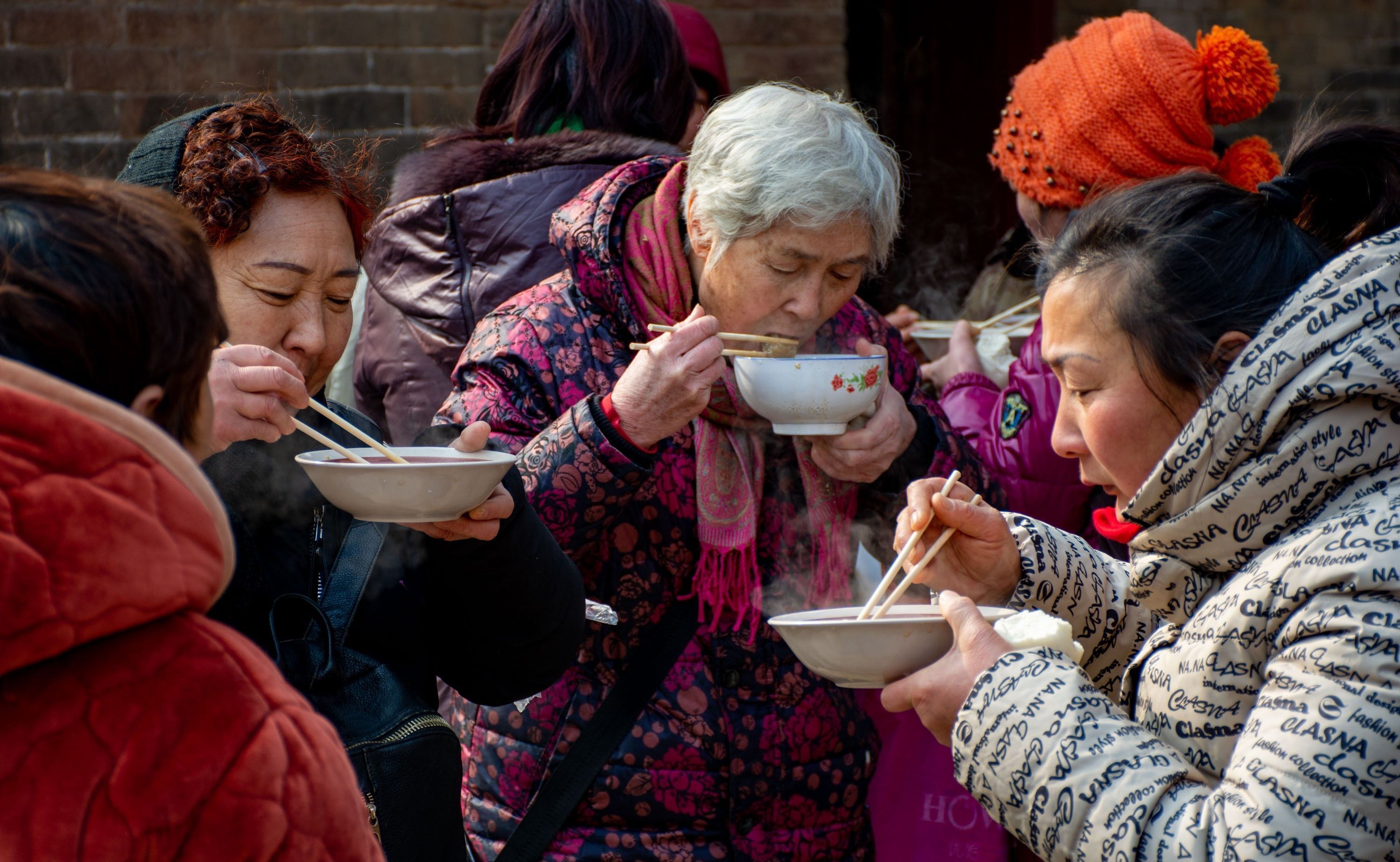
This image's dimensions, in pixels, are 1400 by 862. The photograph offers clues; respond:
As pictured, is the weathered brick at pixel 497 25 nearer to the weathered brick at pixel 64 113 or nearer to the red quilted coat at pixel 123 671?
the weathered brick at pixel 64 113

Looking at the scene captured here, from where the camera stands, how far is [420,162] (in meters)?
2.67

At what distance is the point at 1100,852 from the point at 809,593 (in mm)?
1011

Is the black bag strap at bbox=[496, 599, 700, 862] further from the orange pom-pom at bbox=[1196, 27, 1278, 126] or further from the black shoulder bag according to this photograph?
the orange pom-pom at bbox=[1196, 27, 1278, 126]

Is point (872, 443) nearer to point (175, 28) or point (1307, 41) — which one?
point (175, 28)

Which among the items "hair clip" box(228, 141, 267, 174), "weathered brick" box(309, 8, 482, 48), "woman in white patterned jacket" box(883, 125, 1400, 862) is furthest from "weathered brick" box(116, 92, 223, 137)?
"woman in white patterned jacket" box(883, 125, 1400, 862)

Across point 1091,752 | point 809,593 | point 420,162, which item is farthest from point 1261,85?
point 1091,752

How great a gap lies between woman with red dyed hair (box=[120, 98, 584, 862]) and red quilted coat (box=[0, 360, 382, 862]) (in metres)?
0.52

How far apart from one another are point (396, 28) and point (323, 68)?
317mm

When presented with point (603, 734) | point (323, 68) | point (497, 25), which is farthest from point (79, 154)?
point (603, 734)

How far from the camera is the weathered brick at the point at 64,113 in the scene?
4301mm

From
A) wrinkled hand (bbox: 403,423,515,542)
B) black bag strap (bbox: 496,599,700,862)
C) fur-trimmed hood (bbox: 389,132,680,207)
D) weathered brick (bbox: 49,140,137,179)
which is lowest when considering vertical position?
black bag strap (bbox: 496,599,700,862)

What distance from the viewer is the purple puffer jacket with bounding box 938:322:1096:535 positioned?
2.60 m

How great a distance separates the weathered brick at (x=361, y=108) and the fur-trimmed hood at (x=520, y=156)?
2.11 m

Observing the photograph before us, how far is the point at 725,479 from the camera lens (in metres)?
2.19
